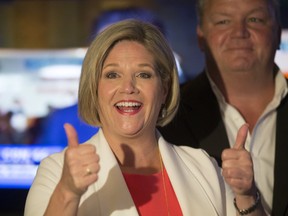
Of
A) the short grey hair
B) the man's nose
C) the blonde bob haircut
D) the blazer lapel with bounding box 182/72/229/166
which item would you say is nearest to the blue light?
the blazer lapel with bounding box 182/72/229/166

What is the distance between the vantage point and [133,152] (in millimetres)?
1921

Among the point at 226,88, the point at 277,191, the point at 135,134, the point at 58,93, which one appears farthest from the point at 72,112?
the point at 135,134

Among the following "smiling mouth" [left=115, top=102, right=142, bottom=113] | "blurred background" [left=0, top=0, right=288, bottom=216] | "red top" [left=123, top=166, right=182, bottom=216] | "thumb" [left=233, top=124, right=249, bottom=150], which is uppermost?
"blurred background" [left=0, top=0, right=288, bottom=216]

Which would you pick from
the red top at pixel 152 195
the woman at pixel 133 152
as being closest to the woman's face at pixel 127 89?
the woman at pixel 133 152

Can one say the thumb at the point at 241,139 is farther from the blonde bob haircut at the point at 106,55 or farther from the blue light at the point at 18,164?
the blue light at the point at 18,164

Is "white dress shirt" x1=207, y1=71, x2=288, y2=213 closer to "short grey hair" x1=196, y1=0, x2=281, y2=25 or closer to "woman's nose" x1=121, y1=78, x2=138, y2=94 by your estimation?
"short grey hair" x1=196, y1=0, x2=281, y2=25

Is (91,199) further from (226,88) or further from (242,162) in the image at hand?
(226,88)

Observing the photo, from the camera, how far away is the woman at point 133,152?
178 centimetres

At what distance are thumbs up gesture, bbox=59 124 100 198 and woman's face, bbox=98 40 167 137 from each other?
0.27m

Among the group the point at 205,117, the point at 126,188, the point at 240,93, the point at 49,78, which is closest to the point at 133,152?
the point at 126,188

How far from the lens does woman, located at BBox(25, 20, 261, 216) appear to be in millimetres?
1780

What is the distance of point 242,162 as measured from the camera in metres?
1.80

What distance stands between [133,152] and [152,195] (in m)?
0.15

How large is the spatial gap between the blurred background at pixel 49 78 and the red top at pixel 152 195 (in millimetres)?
1818
